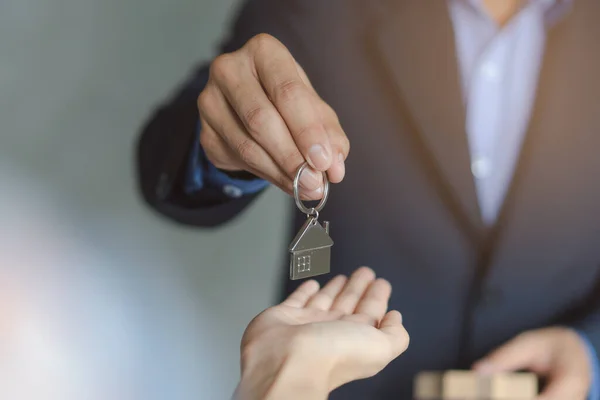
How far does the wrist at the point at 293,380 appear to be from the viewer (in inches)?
16.5

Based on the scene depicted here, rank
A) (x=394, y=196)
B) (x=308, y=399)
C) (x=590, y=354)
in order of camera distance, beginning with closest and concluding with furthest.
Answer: (x=308, y=399), (x=590, y=354), (x=394, y=196)

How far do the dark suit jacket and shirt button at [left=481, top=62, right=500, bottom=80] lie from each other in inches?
1.4

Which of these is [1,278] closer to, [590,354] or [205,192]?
[205,192]

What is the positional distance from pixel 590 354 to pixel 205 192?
44cm

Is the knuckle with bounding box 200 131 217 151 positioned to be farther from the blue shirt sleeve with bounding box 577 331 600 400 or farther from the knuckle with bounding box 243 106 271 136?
the blue shirt sleeve with bounding box 577 331 600 400

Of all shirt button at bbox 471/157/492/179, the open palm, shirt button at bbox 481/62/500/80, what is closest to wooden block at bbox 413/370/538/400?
the open palm

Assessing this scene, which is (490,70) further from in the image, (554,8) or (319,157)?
(319,157)

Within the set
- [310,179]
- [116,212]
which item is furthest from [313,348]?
[116,212]

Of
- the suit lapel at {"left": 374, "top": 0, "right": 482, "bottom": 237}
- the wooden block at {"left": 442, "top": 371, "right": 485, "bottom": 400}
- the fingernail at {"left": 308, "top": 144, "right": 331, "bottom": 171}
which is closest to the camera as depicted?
the fingernail at {"left": 308, "top": 144, "right": 331, "bottom": 171}

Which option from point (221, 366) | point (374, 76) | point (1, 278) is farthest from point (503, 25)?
point (1, 278)

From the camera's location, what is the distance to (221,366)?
0.61 meters

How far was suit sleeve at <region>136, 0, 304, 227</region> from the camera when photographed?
651mm

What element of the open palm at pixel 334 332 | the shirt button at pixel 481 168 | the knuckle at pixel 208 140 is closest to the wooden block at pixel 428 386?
the open palm at pixel 334 332

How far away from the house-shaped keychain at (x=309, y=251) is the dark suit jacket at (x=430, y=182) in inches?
7.2
